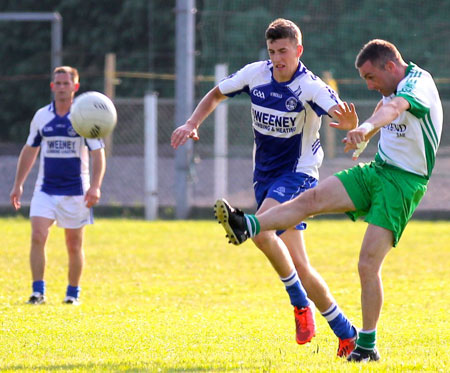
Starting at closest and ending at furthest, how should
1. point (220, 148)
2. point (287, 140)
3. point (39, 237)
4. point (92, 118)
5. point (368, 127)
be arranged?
point (368, 127)
point (287, 140)
point (92, 118)
point (39, 237)
point (220, 148)

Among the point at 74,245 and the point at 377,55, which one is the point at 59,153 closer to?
the point at 74,245

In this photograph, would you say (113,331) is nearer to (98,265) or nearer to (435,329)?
(435,329)

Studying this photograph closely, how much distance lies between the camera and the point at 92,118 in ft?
26.8

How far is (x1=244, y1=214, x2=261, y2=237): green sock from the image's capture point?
5934mm

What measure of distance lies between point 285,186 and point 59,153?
3.48 m

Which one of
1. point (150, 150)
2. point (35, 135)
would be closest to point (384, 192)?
point (35, 135)

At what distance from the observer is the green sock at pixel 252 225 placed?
593cm

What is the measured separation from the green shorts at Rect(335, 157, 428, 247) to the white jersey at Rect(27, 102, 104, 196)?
409cm

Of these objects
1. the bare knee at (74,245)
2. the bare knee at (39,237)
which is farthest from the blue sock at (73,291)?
the bare knee at (39,237)

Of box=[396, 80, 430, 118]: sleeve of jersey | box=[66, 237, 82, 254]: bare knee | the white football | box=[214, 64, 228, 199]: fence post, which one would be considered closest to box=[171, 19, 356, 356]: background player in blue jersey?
box=[396, 80, 430, 118]: sleeve of jersey

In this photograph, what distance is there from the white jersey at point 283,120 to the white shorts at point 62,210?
2915 mm

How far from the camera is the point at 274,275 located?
11406 millimetres

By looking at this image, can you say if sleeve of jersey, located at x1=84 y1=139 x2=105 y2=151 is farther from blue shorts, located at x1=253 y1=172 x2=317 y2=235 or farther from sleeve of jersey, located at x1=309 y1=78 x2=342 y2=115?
sleeve of jersey, located at x1=309 y1=78 x2=342 y2=115

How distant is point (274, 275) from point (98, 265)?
234 cm
